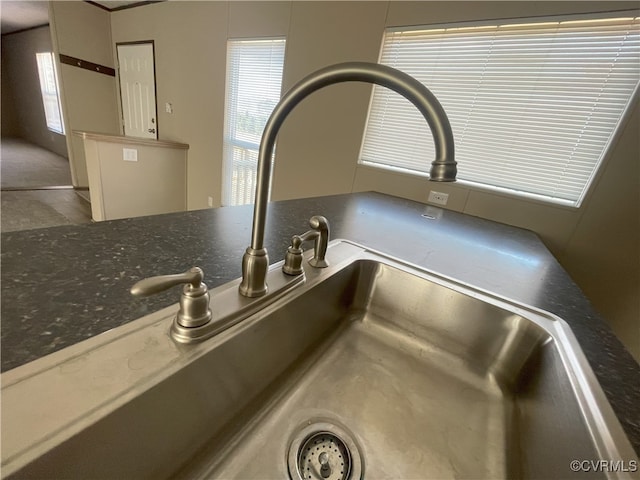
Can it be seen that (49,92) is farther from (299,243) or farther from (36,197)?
(299,243)

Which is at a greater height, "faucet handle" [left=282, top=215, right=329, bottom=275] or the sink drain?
"faucet handle" [left=282, top=215, right=329, bottom=275]

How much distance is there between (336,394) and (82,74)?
17.3 feet

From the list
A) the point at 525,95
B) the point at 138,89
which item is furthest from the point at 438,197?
the point at 138,89

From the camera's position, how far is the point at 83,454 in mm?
262

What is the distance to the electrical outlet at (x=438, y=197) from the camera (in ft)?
5.69

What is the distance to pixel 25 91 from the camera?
22.6ft

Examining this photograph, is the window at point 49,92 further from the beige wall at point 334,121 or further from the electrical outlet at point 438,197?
the electrical outlet at point 438,197

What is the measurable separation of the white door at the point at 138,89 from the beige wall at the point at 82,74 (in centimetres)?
24

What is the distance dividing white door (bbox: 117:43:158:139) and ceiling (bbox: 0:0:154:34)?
1.47 feet

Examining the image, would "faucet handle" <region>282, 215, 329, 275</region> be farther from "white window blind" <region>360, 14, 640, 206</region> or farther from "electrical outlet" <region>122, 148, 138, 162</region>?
→ "electrical outlet" <region>122, 148, 138, 162</region>

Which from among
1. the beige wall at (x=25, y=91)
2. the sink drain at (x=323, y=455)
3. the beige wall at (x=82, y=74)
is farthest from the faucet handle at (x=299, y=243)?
the beige wall at (x=25, y=91)

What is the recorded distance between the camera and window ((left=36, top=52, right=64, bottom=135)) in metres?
5.97

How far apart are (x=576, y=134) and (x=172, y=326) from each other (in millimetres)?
1935

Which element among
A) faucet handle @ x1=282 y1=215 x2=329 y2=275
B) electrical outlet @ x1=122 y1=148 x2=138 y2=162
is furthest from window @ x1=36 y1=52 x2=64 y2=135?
faucet handle @ x1=282 y1=215 x2=329 y2=275
